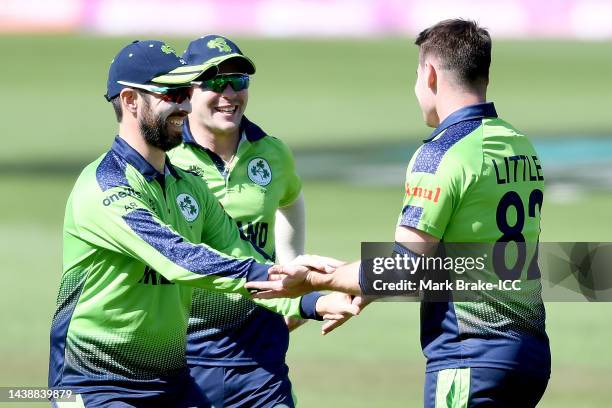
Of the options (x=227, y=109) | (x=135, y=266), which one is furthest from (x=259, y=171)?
(x=135, y=266)

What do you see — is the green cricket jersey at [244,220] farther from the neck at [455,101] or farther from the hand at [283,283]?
the neck at [455,101]

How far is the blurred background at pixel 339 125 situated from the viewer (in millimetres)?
11750

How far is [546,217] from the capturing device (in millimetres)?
17797

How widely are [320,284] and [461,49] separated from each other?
51.7 inches

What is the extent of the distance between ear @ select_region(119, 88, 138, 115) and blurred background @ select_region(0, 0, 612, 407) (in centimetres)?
445

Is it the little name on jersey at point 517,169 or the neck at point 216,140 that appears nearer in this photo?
the little name on jersey at point 517,169

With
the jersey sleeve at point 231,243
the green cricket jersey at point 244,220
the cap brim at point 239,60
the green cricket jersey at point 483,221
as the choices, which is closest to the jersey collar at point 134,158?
the jersey sleeve at point 231,243

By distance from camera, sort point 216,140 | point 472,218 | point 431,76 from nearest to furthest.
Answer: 1. point 472,218
2. point 431,76
3. point 216,140

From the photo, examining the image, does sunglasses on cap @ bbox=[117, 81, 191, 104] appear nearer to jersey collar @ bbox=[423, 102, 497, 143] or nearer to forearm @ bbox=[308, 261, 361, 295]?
forearm @ bbox=[308, 261, 361, 295]

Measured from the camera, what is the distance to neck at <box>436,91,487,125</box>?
599cm

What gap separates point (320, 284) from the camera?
6320mm

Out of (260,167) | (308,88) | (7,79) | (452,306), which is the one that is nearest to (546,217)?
(260,167)

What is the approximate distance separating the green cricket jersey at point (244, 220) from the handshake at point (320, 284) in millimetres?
997

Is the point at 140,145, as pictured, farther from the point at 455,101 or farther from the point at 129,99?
the point at 455,101
